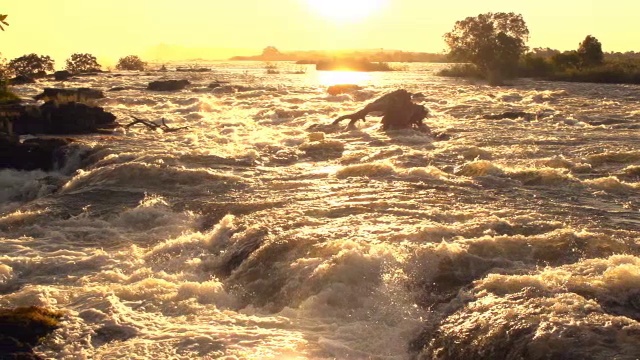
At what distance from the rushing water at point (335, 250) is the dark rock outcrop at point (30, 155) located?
62cm

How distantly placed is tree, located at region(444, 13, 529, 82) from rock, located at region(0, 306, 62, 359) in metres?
78.0

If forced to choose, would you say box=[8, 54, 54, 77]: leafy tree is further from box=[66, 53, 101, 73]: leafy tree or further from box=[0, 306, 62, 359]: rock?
box=[0, 306, 62, 359]: rock

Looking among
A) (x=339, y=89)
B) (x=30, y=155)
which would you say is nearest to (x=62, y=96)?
(x=30, y=155)

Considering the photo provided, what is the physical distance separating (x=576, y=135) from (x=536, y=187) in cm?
1199

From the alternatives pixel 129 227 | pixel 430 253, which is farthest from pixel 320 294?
pixel 129 227

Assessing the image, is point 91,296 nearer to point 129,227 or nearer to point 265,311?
point 265,311

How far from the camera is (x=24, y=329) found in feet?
30.2

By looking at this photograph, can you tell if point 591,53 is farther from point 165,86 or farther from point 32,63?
point 32,63

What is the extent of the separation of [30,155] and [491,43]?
73572 mm

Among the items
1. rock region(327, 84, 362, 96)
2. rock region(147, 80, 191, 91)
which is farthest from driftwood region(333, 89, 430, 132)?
rock region(147, 80, 191, 91)

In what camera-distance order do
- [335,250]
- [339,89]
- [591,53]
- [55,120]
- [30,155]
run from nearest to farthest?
[335,250] < [30,155] < [55,120] < [339,89] < [591,53]

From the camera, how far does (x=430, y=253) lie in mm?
11656

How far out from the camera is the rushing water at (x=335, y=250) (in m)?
9.05

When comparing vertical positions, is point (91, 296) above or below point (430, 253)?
below
